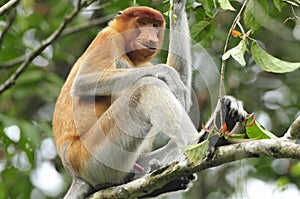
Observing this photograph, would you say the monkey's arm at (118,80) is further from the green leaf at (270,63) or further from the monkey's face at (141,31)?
the green leaf at (270,63)

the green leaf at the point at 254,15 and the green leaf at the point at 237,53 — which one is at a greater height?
the green leaf at the point at 237,53

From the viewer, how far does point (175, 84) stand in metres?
5.13

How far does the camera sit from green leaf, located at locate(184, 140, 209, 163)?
345cm

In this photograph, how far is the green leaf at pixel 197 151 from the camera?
3.45 m

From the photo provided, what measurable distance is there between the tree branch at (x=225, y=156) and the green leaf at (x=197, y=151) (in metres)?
0.08

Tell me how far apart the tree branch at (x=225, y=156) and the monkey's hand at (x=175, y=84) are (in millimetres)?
1044

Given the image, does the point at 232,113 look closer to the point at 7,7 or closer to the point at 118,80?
the point at 118,80

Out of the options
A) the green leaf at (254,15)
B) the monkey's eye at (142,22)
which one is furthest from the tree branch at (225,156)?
the monkey's eye at (142,22)

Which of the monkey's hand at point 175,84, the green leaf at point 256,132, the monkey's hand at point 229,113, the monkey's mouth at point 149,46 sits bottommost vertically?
the monkey's hand at point 175,84

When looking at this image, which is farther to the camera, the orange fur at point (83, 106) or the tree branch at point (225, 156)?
the orange fur at point (83, 106)

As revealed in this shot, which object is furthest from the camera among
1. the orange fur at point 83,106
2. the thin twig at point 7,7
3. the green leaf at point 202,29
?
the orange fur at point 83,106

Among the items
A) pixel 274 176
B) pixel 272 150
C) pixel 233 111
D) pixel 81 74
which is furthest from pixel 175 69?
pixel 274 176

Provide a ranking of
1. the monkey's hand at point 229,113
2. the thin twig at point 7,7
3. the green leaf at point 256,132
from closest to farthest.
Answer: the green leaf at point 256,132 < the thin twig at point 7,7 < the monkey's hand at point 229,113

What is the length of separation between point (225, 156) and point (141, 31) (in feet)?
7.73
